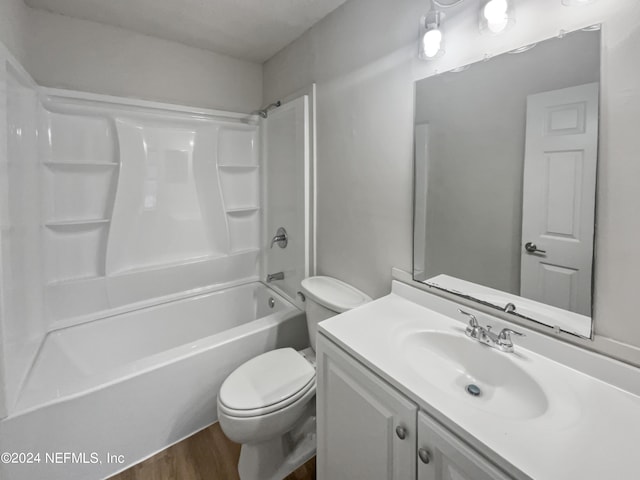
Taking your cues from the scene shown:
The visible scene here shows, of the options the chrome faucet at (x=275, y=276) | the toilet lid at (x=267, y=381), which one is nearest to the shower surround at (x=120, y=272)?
the chrome faucet at (x=275, y=276)

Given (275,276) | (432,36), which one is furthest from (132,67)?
(432,36)

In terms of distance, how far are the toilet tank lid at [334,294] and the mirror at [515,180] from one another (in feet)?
1.22

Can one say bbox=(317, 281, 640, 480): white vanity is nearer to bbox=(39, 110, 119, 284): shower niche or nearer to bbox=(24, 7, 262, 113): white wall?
bbox=(39, 110, 119, 284): shower niche

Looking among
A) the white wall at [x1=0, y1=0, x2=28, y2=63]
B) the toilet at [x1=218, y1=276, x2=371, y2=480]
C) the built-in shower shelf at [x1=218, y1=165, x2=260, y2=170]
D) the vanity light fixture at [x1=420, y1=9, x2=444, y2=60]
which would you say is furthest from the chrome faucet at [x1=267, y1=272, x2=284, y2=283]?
the white wall at [x1=0, y1=0, x2=28, y2=63]

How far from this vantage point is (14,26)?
1419 millimetres

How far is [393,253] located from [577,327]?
2.37 feet

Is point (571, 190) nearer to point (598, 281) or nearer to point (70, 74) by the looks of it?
point (598, 281)

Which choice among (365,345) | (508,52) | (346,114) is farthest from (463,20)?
(365,345)

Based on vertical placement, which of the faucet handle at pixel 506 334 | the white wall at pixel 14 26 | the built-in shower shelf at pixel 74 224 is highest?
the white wall at pixel 14 26

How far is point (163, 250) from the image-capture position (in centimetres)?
218

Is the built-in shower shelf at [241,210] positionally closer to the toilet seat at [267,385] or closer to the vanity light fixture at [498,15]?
the toilet seat at [267,385]

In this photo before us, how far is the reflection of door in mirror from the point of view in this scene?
82 cm

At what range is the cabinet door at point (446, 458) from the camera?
60 cm

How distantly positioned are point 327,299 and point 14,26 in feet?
6.92
